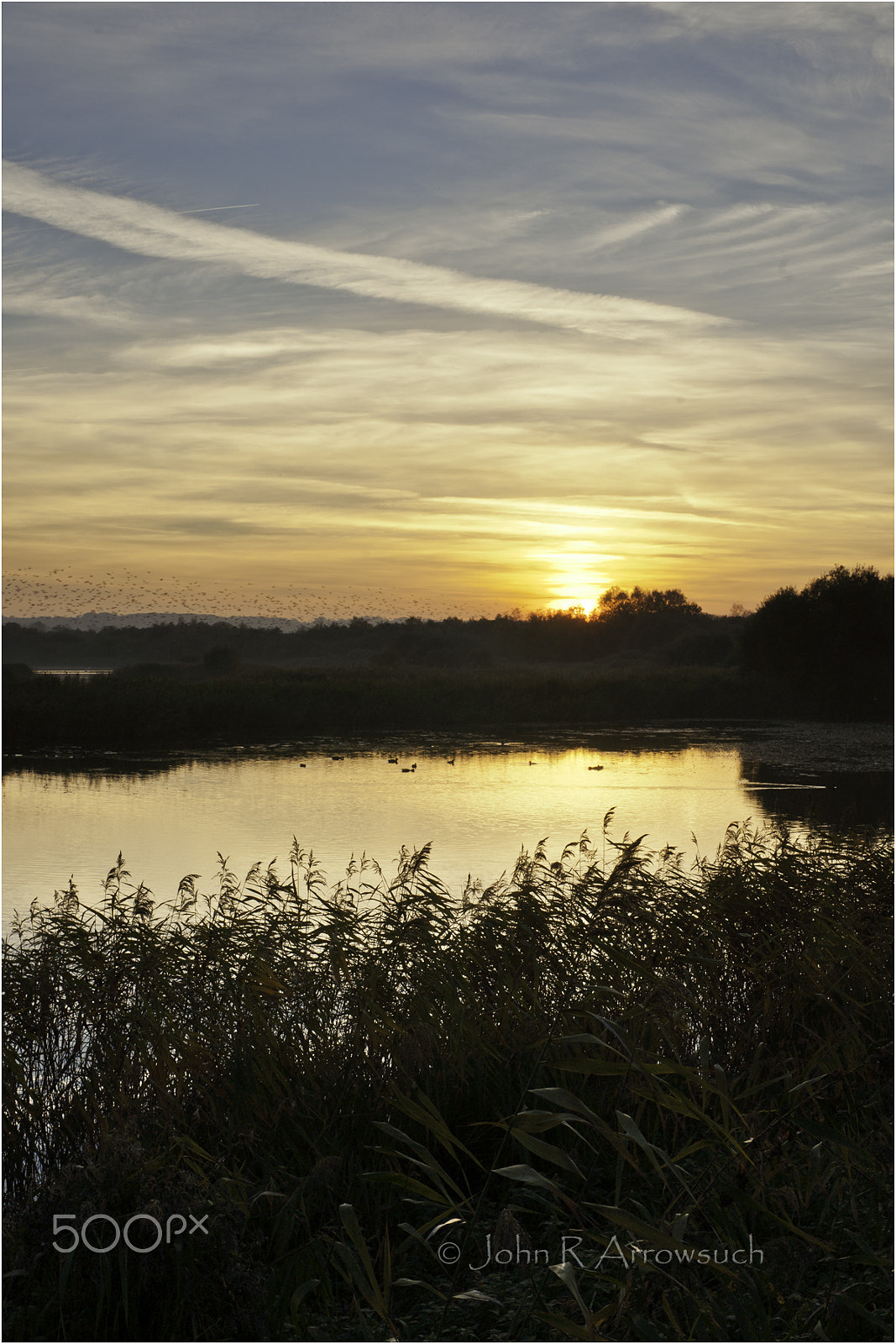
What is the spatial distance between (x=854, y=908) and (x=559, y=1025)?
264 centimetres

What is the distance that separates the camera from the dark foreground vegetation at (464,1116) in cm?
225

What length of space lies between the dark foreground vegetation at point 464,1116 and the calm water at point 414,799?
2.35 m

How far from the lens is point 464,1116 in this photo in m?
3.36

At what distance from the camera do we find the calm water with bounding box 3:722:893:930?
9.90 meters

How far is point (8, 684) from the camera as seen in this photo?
72.8ft

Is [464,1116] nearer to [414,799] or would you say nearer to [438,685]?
[414,799]

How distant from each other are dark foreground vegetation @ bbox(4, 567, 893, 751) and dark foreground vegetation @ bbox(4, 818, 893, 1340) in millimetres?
16983

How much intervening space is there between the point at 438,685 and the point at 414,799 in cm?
1303

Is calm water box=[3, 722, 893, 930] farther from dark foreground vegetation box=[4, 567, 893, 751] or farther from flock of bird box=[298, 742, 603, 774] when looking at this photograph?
dark foreground vegetation box=[4, 567, 893, 751]

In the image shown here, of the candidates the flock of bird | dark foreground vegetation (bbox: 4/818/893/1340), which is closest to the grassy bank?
the flock of bird

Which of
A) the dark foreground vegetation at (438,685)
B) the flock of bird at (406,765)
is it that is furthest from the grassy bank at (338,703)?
the flock of bird at (406,765)

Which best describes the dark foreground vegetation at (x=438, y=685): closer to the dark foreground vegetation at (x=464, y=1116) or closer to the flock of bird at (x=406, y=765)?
the flock of bird at (x=406, y=765)

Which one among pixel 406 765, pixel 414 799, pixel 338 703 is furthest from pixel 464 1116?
pixel 338 703

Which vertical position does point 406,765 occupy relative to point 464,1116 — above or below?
below
